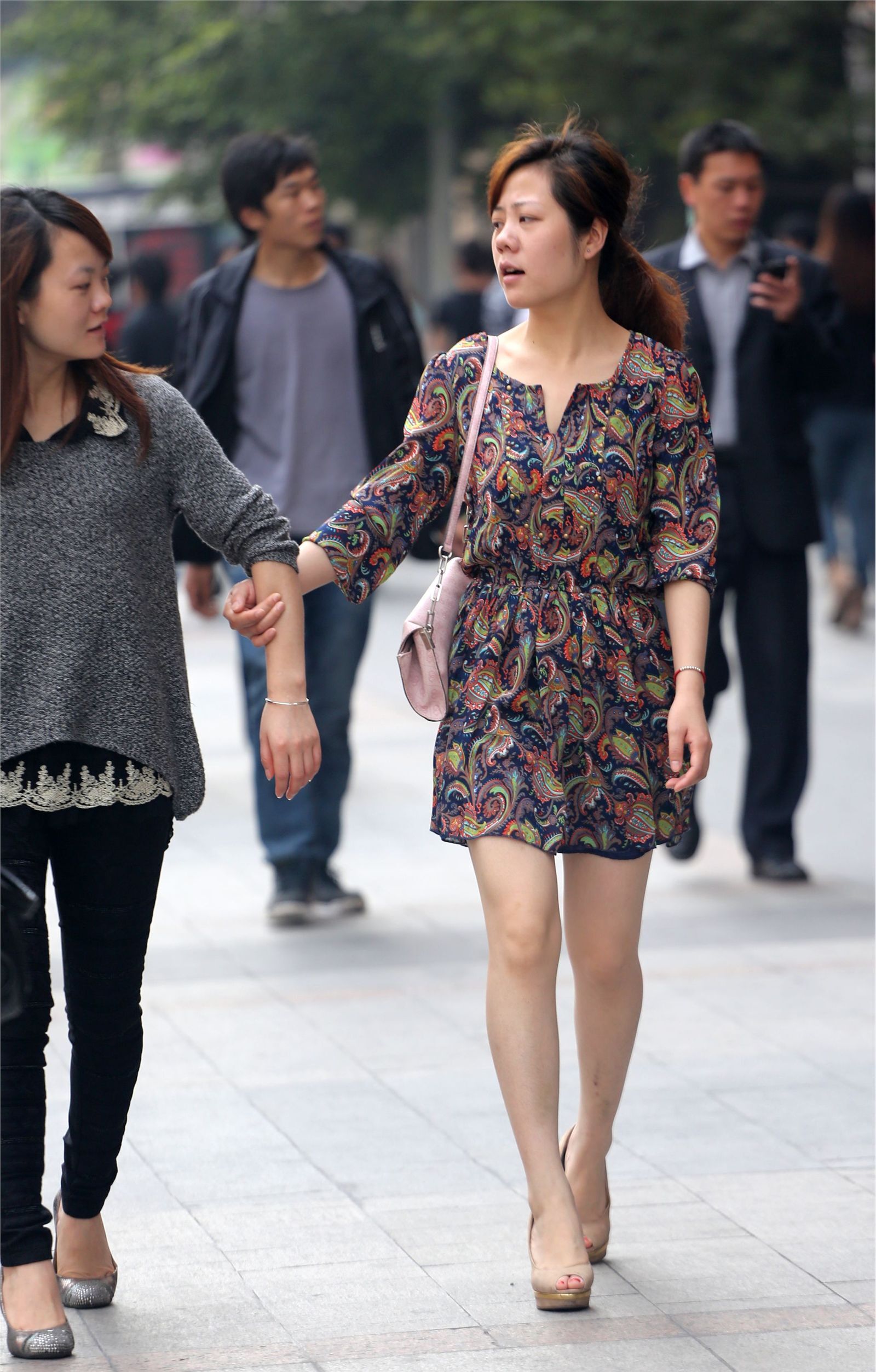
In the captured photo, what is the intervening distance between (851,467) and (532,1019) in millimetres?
9409

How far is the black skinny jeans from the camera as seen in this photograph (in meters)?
3.37

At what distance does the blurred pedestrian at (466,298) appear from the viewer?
1373 centimetres

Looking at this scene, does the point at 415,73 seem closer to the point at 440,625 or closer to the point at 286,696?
the point at 440,625

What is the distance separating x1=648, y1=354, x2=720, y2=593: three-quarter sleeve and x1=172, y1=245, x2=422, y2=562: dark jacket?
271cm

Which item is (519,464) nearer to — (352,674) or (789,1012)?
(789,1012)

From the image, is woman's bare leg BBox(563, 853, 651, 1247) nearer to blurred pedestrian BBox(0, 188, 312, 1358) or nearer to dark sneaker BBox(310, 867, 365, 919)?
blurred pedestrian BBox(0, 188, 312, 1358)

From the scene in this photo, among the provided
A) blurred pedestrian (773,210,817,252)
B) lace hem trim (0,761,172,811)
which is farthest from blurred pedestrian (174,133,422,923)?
blurred pedestrian (773,210,817,252)

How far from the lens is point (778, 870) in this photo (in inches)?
274

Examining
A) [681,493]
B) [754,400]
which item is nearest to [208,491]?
[681,493]

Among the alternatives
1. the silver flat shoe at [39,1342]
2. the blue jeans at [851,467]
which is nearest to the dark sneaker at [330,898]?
the silver flat shoe at [39,1342]

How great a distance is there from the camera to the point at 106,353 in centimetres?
348

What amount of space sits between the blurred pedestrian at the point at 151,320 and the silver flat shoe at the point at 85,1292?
959 centimetres

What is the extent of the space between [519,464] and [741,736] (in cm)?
599

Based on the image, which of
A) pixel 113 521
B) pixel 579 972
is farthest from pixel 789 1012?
pixel 113 521
